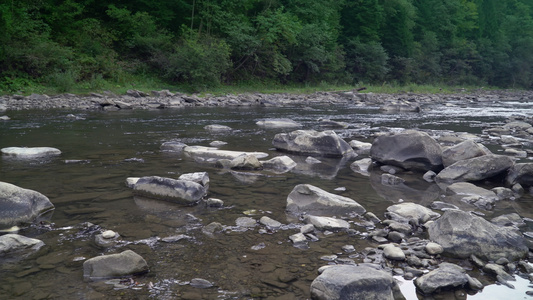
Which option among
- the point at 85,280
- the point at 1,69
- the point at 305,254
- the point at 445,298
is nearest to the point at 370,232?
the point at 305,254

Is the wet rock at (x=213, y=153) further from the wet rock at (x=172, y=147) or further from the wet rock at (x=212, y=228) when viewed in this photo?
the wet rock at (x=212, y=228)

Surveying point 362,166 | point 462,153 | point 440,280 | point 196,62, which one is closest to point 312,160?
point 362,166

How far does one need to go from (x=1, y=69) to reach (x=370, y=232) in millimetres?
19024

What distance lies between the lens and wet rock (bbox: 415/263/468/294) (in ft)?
8.72

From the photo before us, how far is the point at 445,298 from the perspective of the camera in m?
2.61

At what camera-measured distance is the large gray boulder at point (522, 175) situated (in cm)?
541

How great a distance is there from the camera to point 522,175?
544cm

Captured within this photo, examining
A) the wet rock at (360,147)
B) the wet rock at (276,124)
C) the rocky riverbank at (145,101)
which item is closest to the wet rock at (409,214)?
the wet rock at (360,147)

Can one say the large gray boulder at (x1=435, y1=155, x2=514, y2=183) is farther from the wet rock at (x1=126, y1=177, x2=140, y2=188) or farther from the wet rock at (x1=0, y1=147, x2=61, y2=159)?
the wet rock at (x1=0, y1=147, x2=61, y2=159)

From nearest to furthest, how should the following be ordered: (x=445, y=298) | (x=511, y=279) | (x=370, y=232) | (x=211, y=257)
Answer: (x=445, y=298) → (x=511, y=279) → (x=211, y=257) → (x=370, y=232)

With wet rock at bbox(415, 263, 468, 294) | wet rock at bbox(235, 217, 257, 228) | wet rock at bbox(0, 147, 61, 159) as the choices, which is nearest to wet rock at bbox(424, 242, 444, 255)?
wet rock at bbox(415, 263, 468, 294)

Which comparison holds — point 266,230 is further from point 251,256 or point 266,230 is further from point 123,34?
point 123,34

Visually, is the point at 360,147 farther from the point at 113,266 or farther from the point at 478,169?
the point at 113,266

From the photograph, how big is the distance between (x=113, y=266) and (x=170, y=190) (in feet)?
5.75
